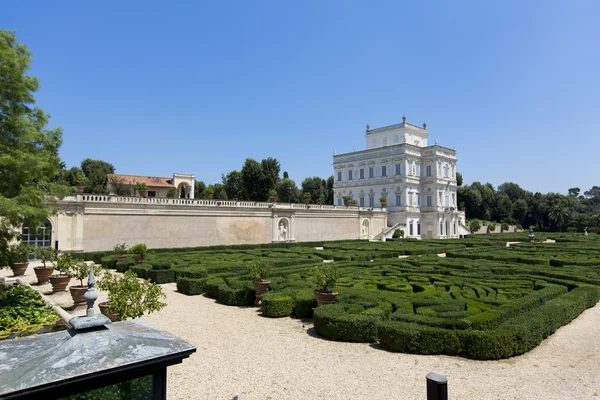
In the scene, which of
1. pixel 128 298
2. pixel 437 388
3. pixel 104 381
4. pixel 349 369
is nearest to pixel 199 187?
pixel 128 298

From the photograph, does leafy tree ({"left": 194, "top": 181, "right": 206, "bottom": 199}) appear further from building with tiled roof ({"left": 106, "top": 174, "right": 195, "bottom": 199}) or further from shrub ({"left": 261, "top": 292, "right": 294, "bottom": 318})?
shrub ({"left": 261, "top": 292, "right": 294, "bottom": 318})

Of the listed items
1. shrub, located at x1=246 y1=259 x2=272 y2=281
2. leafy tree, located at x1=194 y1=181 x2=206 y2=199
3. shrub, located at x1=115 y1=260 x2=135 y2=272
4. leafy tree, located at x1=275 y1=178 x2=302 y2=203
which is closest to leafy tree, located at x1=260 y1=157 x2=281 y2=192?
leafy tree, located at x1=275 y1=178 x2=302 y2=203

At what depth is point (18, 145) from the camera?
10203mm

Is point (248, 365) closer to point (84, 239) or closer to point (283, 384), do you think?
point (283, 384)

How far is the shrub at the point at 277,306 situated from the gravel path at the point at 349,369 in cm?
97

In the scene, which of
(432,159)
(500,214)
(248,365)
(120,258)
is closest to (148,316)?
(248,365)

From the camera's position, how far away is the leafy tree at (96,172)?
183ft

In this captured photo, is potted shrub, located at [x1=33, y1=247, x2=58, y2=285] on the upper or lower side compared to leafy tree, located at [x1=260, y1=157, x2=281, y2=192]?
lower

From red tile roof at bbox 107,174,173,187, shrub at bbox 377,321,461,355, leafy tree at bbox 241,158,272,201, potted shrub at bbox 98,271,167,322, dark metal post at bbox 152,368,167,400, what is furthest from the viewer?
red tile roof at bbox 107,174,173,187

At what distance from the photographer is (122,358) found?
2293 millimetres

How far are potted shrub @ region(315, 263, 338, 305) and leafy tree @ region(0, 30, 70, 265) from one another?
24.5 feet

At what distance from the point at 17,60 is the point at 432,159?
4950 cm

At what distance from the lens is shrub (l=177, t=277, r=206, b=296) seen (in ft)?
45.3

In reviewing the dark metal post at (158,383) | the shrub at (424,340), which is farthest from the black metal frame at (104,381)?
the shrub at (424,340)
